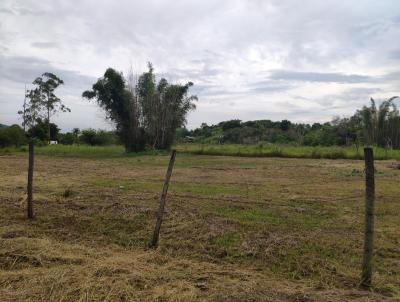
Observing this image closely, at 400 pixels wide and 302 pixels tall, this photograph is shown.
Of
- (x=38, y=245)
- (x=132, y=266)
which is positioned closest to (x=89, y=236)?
(x=38, y=245)

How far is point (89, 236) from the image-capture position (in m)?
4.91

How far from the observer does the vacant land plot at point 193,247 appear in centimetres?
325

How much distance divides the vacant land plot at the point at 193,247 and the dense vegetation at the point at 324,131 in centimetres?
2126

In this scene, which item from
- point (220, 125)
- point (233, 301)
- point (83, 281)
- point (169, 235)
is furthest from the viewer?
point (220, 125)

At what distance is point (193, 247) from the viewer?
4.52 meters

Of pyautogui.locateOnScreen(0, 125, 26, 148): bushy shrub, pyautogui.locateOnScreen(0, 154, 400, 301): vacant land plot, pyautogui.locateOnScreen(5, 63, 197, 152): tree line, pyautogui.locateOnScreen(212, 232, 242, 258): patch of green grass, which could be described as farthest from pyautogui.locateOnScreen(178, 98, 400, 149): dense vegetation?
pyautogui.locateOnScreen(212, 232, 242, 258): patch of green grass

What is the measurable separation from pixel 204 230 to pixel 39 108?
31.5 metres

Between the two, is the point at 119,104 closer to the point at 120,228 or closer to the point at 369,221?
the point at 120,228

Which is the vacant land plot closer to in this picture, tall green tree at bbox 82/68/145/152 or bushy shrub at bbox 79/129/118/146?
tall green tree at bbox 82/68/145/152

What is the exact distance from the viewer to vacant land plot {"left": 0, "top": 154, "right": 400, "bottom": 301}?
325 centimetres

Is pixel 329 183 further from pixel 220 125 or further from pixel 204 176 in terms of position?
pixel 220 125

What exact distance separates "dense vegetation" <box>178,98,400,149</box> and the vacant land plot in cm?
2126

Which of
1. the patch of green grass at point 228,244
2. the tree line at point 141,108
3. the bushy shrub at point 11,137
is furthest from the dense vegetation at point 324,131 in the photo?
the patch of green grass at point 228,244

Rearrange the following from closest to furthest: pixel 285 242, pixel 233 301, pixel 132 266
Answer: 1. pixel 233 301
2. pixel 132 266
3. pixel 285 242
